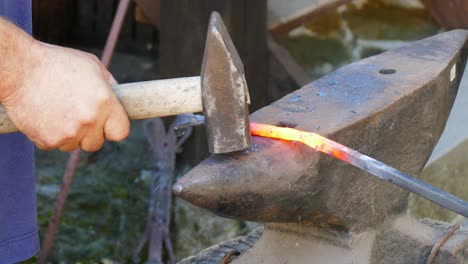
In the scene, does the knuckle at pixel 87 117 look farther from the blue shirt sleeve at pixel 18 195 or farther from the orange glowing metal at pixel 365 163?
the blue shirt sleeve at pixel 18 195

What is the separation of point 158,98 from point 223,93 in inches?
5.4

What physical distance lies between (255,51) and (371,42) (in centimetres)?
48

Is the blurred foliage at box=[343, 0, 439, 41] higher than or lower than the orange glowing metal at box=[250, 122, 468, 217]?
lower

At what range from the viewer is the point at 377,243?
170 cm

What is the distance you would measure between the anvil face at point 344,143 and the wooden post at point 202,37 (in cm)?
143

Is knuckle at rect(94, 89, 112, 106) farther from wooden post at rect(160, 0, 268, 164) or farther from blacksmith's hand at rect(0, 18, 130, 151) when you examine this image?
wooden post at rect(160, 0, 268, 164)

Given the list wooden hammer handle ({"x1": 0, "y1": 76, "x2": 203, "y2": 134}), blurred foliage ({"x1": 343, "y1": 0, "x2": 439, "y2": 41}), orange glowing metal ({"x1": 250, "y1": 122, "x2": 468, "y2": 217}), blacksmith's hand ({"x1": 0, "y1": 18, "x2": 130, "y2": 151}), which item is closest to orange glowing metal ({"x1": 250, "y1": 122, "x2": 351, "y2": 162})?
orange glowing metal ({"x1": 250, "y1": 122, "x2": 468, "y2": 217})

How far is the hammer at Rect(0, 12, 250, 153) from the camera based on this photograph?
143cm

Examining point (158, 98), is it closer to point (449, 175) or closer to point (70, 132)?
point (70, 132)

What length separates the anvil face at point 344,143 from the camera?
4.83 ft

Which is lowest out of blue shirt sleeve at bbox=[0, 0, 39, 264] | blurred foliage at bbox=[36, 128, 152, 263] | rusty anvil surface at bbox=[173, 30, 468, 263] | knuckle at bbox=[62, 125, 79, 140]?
blurred foliage at bbox=[36, 128, 152, 263]

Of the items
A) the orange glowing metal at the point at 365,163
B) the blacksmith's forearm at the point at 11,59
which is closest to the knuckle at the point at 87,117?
the blacksmith's forearm at the point at 11,59

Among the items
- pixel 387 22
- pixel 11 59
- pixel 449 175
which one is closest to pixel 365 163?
pixel 11 59

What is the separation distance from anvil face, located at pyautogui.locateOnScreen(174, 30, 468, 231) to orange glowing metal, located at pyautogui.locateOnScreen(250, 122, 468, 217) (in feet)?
0.06
